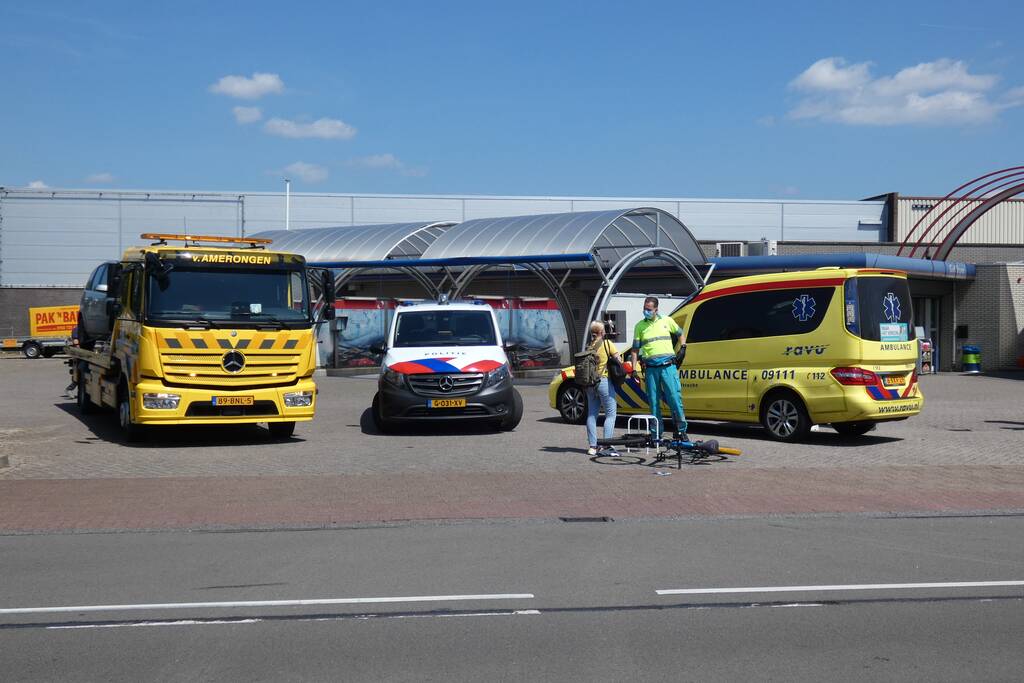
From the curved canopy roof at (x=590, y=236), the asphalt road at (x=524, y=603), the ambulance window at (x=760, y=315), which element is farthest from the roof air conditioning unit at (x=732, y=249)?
the asphalt road at (x=524, y=603)

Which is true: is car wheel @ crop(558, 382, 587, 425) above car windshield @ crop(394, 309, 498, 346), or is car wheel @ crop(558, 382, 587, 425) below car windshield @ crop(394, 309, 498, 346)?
below

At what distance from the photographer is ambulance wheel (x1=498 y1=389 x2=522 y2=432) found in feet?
52.4

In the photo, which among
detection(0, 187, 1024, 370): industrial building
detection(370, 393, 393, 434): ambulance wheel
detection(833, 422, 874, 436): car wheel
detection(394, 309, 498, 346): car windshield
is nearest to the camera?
detection(833, 422, 874, 436): car wheel

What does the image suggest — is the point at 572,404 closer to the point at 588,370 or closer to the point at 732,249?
the point at 588,370

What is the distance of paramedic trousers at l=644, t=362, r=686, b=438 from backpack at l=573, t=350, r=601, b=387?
807 millimetres

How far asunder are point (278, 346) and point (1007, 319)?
2659 centimetres

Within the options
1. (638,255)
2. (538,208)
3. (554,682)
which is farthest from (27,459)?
(538,208)

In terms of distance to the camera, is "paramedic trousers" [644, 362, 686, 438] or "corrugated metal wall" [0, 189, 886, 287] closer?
"paramedic trousers" [644, 362, 686, 438]

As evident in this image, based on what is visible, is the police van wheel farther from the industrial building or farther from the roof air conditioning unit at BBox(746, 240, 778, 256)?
the roof air conditioning unit at BBox(746, 240, 778, 256)

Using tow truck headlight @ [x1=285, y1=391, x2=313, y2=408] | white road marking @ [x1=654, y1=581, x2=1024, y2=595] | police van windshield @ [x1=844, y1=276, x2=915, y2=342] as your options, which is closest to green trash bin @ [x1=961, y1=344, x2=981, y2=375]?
police van windshield @ [x1=844, y1=276, x2=915, y2=342]

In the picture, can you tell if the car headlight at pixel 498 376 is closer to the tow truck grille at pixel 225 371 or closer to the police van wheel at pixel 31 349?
the tow truck grille at pixel 225 371

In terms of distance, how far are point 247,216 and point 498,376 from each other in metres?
43.2

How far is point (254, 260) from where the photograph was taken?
1482 cm

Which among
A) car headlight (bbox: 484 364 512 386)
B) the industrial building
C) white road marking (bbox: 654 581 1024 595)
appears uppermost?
the industrial building
